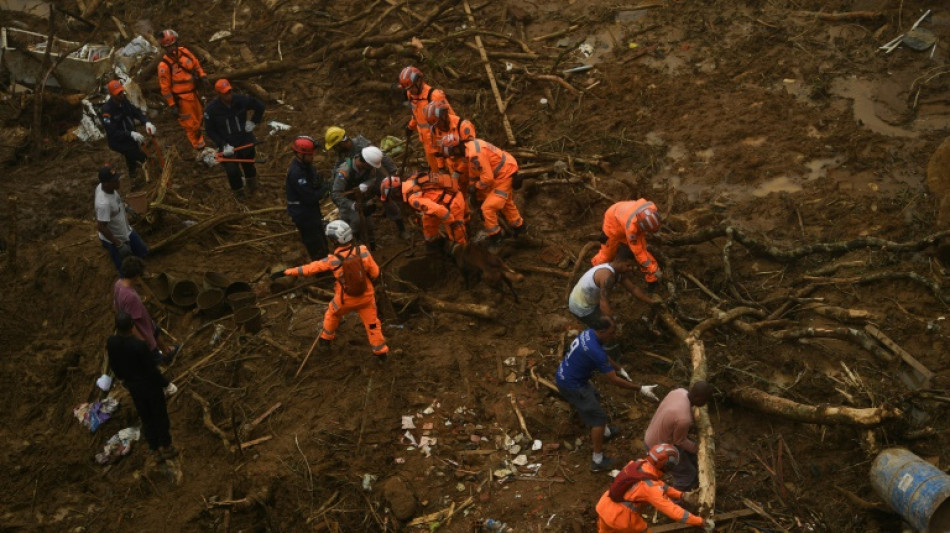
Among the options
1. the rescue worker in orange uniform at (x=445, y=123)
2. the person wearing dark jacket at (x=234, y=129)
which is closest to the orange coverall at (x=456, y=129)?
the rescue worker in orange uniform at (x=445, y=123)

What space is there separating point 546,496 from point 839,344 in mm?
3462

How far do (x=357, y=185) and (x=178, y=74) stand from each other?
4.22m

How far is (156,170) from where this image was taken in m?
11.7

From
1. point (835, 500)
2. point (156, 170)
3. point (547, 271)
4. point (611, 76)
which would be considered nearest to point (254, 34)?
point (156, 170)

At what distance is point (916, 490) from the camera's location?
5.41 meters

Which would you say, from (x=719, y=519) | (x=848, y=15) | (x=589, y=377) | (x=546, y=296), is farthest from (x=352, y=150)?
(x=848, y=15)

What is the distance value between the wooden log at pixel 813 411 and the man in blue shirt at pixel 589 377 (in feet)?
3.55

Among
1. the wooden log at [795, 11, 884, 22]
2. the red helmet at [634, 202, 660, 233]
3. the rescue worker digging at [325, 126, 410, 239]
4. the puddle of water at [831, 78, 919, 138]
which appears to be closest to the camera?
the red helmet at [634, 202, 660, 233]

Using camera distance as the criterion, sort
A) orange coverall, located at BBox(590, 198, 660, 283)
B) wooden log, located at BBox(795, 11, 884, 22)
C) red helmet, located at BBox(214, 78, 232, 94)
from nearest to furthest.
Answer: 1. orange coverall, located at BBox(590, 198, 660, 283)
2. red helmet, located at BBox(214, 78, 232, 94)
3. wooden log, located at BBox(795, 11, 884, 22)

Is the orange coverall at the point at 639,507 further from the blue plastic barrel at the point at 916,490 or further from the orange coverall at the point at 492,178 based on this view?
the orange coverall at the point at 492,178

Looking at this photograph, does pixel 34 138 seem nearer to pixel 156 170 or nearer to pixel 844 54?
pixel 156 170

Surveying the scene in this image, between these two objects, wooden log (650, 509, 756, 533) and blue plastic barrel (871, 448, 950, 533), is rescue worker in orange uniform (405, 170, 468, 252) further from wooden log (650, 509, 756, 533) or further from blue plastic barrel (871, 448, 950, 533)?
blue plastic barrel (871, 448, 950, 533)

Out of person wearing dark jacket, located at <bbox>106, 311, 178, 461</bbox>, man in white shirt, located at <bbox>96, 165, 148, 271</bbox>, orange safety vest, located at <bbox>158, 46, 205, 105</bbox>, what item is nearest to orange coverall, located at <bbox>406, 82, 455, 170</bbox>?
man in white shirt, located at <bbox>96, 165, 148, 271</bbox>

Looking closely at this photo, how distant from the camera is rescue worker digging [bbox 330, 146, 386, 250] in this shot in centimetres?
885
